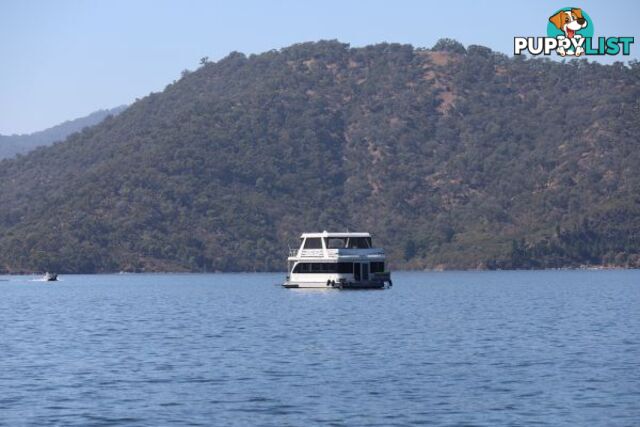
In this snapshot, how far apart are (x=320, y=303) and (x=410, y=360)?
5319 centimetres

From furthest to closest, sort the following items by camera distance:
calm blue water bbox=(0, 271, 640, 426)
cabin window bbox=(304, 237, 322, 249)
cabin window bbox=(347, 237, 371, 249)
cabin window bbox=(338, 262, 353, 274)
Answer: cabin window bbox=(304, 237, 322, 249) < cabin window bbox=(347, 237, 371, 249) < cabin window bbox=(338, 262, 353, 274) < calm blue water bbox=(0, 271, 640, 426)

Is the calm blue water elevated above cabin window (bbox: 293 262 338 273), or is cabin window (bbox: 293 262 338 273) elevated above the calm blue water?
cabin window (bbox: 293 262 338 273)

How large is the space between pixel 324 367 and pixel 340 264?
74453 millimetres

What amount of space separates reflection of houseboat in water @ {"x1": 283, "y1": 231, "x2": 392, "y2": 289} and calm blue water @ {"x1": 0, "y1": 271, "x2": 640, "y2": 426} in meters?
24.2

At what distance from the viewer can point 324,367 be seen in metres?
58.2

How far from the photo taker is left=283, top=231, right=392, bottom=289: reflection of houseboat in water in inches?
5212

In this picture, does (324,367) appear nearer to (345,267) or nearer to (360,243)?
(345,267)

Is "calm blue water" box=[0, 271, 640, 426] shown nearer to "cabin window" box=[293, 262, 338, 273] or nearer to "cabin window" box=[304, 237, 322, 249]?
"cabin window" box=[293, 262, 338, 273]

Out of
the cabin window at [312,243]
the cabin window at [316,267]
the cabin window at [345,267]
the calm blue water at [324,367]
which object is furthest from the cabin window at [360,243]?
the calm blue water at [324,367]

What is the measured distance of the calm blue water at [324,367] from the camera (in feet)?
146

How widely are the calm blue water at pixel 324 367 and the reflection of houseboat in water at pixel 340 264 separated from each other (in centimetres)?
2421

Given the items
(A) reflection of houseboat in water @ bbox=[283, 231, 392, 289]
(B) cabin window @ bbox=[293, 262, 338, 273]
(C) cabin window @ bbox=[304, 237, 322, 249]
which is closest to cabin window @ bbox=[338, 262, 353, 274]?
(A) reflection of houseboat in water @ bbox=[283, 231, 392, 289]

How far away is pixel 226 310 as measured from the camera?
365ft

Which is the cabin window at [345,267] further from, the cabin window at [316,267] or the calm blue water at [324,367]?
the calm blue water at [324,367]
